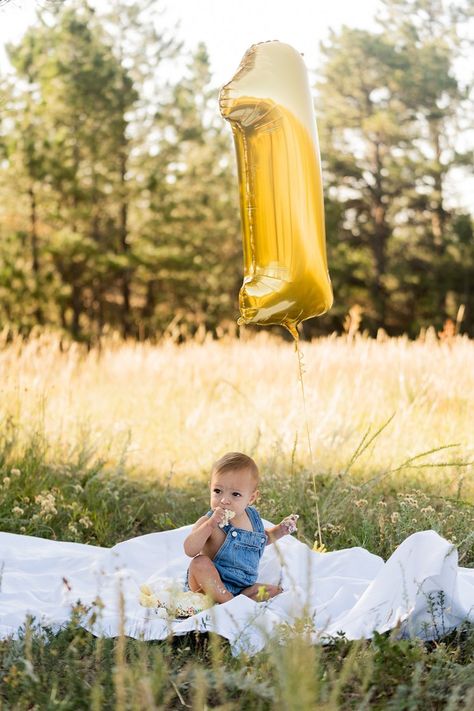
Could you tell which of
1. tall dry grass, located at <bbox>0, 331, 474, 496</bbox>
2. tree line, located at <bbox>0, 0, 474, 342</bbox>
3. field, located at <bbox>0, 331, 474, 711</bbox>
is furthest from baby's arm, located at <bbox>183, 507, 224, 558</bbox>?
tree line, located at <bbox>0, 0, 474, 342</bbox>

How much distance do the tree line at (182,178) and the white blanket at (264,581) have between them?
56.5ft

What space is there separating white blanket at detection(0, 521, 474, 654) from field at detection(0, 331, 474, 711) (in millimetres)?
91

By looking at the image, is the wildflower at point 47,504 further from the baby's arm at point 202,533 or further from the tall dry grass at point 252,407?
the baby's arm at point 202,533

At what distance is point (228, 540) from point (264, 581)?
0.42 m

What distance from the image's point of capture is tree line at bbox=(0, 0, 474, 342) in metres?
20.8

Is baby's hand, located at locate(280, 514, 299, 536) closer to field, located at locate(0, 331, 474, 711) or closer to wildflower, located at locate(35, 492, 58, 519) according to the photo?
field, located at locate(0, 331, 474, 711)

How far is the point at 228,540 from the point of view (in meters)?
3.32

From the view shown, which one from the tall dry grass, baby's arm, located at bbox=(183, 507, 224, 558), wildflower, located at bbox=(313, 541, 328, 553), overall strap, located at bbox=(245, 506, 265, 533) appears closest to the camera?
baby's arm, located at bbox=(183, 507, 224, 558)

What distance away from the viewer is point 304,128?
3.53 m

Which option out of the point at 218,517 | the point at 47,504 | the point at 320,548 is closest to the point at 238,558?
the point at 218,517

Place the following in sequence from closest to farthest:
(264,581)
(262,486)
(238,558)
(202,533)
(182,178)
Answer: (202,533)
(238,558)
(264,581)
(262,486)
(182,178)

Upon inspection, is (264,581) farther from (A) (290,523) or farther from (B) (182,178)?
(B) (182,178)

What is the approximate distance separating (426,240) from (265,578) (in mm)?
20543

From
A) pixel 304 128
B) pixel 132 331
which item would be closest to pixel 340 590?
pixel 304 128
